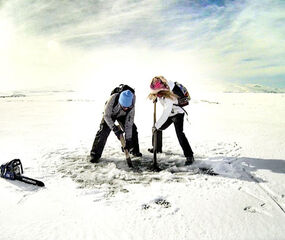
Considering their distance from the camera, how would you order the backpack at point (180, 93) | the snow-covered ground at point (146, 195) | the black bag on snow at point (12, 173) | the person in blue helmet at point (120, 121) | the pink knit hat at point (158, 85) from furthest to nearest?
1. the backpack at point (180, 93)
2. the person in blue helmet at point (120, 121)
3. the pink knit hat at point (158, 85)
4. the black bag on snow at point (12, 173)
5. the snow-covered ground at point (146, 195)

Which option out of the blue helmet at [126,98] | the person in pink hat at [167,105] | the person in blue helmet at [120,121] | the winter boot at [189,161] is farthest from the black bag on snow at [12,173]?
the winter boot at [189,161]

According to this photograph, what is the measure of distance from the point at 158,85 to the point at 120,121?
129 centimetres

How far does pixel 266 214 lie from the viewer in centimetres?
283

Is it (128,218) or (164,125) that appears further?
(164,125)

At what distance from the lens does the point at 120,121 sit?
202 inches

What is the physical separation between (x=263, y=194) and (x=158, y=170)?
166 cm

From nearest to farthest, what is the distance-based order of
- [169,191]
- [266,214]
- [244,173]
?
[266,214]
[169,191]
[244,173]

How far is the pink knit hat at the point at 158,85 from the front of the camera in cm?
424

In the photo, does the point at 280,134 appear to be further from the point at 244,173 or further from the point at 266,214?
the point at 266,214

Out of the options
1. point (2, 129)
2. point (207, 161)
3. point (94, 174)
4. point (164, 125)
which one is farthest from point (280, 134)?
point (2, 129)

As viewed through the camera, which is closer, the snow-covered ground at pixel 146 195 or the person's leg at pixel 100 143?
the snow-covered ground at pixel 146 195

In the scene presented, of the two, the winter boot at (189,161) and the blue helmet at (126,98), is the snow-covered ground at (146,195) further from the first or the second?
the blue helmet at (126,98)

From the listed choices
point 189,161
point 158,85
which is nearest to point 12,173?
point 158,85

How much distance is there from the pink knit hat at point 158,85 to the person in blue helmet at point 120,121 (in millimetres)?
409
